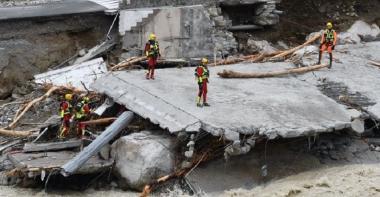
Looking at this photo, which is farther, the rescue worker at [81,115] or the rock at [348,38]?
the rock at [348,38]

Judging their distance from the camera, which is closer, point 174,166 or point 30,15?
point 174,166

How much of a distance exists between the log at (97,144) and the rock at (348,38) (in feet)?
31.5

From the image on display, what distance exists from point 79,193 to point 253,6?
1098cm

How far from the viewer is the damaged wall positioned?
56.6ft

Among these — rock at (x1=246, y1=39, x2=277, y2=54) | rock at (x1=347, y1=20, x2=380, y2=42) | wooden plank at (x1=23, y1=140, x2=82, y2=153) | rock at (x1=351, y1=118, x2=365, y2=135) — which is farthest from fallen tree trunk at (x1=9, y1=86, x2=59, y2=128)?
rock at (x1=347, y1=20, x2=380, y2=42)

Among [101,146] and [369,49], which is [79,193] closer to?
[101,146]

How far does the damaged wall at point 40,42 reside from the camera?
17266mm

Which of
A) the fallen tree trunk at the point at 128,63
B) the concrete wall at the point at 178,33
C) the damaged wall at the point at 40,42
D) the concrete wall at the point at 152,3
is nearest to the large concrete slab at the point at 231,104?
the fallen tree trunk at the point at 128,63

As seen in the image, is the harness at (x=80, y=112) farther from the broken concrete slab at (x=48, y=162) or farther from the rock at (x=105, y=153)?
the rock at (x=105, y=153)

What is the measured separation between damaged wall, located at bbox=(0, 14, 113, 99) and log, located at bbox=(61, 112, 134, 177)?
557 cm

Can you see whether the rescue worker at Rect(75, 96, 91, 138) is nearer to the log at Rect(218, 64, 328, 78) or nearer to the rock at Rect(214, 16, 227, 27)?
the log at Rect(218, 64, 328, 78)

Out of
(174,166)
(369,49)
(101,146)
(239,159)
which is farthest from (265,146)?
(369,49)

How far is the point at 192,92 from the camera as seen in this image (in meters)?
13.8

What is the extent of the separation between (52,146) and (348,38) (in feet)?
37.8
